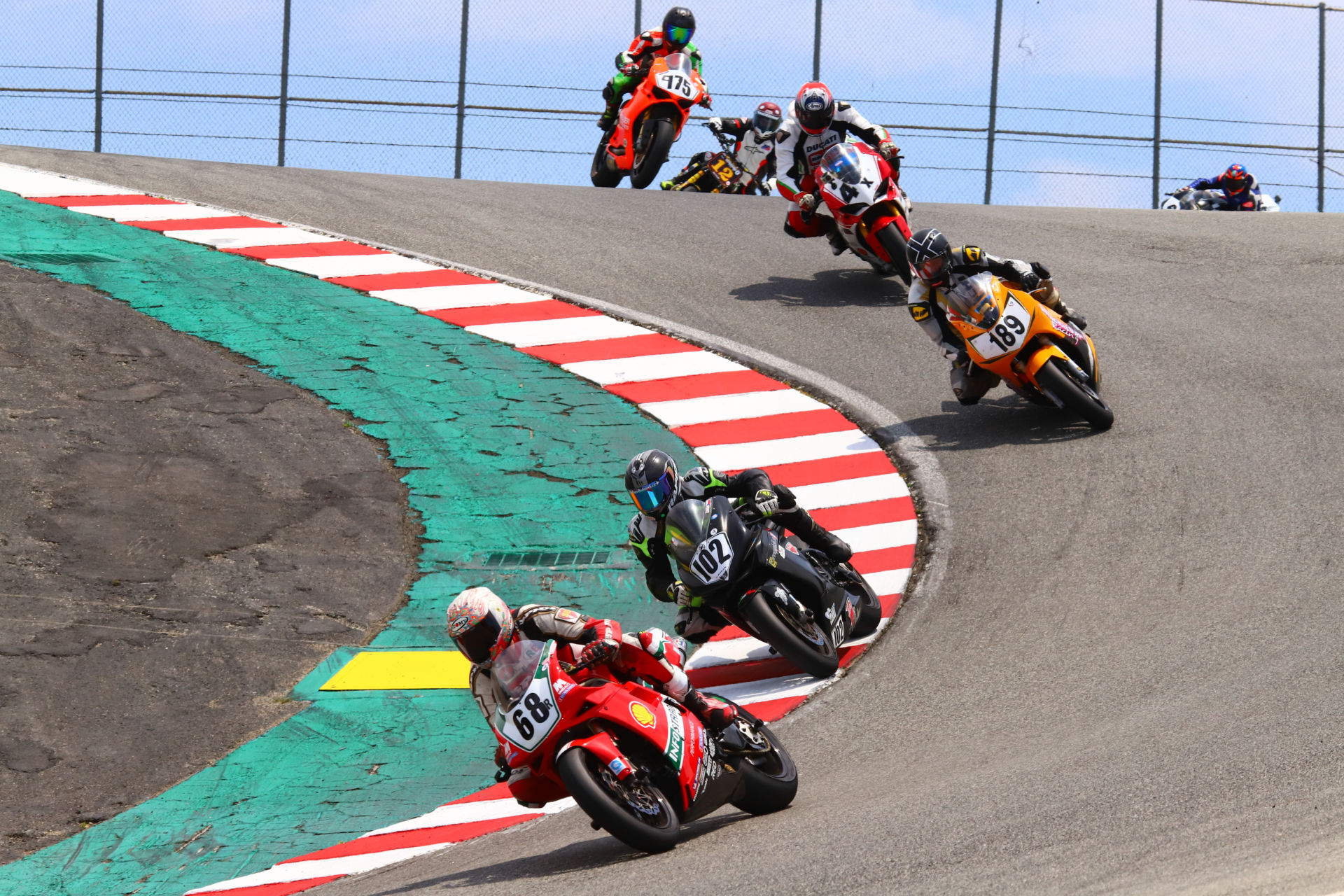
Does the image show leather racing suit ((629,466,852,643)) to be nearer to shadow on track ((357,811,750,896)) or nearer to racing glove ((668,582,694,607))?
racing glove ((668,582,694,607))

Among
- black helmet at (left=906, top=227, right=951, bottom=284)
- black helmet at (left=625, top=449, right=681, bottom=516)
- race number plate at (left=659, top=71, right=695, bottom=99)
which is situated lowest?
black helmet at (left=625, top=449, right=681, bottom=516)

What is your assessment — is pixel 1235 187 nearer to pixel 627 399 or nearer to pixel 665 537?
pixel 627 399

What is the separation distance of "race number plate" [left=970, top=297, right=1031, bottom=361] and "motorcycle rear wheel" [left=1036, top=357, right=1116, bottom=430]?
318mm

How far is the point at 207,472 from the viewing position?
39.2 feet

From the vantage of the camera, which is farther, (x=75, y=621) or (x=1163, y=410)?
(x=1163, y=410)

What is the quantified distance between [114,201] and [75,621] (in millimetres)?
9690

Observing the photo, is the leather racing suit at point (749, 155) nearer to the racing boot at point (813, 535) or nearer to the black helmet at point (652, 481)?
the racing boot at point (813, 535)

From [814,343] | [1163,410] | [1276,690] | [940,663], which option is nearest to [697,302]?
[814,343]

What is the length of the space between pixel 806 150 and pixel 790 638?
8.41 metres

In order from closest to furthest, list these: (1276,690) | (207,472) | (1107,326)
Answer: (1276,690)
(207,472)
(1107,326)

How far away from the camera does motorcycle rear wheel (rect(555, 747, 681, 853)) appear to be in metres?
5.90

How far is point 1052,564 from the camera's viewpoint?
10203 millimetres

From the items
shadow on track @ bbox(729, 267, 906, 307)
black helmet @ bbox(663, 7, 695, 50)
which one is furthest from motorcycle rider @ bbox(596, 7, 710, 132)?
shadow on track @ bbox(729, 267, 906, 307)

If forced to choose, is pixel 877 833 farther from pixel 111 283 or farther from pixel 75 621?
pixel 111 283
